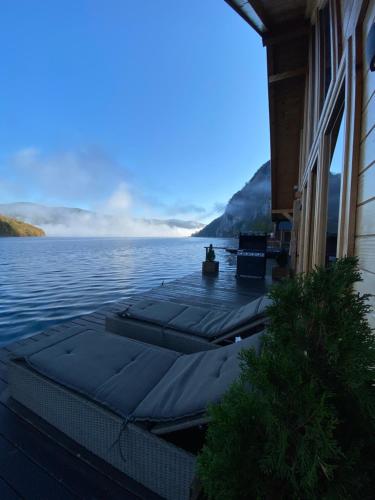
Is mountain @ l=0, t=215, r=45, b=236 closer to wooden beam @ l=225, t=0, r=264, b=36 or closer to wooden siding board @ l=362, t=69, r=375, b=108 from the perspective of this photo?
wooden beam @ l=225, t=0, r=264, b=36

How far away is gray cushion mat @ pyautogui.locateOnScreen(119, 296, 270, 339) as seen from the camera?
8.11 ft

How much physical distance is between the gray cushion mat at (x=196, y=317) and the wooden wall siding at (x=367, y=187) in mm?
1207

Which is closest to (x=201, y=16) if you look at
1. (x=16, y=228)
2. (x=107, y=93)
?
(x=107, y=93)

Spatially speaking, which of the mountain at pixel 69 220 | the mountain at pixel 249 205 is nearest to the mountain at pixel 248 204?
the mountain at pixel 249 205

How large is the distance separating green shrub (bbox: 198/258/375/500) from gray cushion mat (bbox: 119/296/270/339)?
5.41 ft

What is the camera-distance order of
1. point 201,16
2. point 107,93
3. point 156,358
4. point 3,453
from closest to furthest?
point 3,453, point 156,358, point 201,16, point 107,93

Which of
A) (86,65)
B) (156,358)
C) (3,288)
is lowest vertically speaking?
(3,288)

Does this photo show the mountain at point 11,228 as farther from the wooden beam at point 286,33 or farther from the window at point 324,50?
the window at point 324,50

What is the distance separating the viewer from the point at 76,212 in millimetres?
138375

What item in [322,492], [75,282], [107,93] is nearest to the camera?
[322,492]

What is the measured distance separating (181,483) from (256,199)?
300 feet

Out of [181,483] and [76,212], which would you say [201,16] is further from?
[76,212]

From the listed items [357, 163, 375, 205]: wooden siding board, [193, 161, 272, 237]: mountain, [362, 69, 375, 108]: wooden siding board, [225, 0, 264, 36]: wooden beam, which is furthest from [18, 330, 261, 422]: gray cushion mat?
[193, 161, 272, 237]: mountain

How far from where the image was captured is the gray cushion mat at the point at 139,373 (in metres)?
1.28
